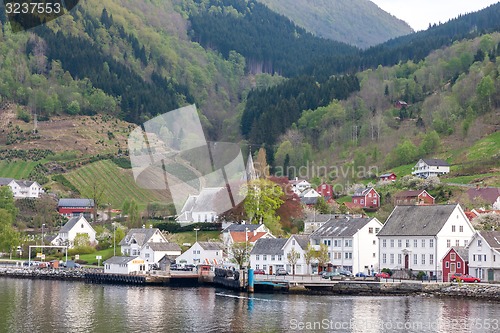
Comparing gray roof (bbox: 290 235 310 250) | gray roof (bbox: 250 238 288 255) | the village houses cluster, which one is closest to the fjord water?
the village houses cluster

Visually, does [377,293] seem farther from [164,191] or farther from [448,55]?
[448,55]

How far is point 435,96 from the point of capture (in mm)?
167375

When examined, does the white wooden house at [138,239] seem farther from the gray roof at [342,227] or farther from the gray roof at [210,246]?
the gray roof at [342,227]

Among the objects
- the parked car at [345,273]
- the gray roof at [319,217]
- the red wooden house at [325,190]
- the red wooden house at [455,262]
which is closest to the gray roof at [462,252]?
the red wooden house at [455,262]

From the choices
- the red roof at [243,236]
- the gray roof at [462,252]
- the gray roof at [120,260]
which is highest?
the red roof at [243,236]

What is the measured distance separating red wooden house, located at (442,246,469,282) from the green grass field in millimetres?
96018

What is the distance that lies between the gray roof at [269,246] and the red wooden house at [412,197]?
973 inches

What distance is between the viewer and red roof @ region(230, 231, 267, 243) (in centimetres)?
9219

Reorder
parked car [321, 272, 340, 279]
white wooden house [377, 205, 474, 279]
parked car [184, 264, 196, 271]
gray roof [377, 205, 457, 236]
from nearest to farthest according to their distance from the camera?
white wooden house [377, 205, 474, 279] → gray roof [377, 205, 457, 236] → parked car [321, 272, 340, 279] → parked car [184, 264, 196, 271]

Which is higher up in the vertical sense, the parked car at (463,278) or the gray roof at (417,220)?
the gray roof at (417,220)

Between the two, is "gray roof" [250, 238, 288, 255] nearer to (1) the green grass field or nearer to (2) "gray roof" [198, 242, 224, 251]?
(2) "gray roof" [198, 242, 224, 251]

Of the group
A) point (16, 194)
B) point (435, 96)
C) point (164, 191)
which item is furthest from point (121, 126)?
point (435, 96)

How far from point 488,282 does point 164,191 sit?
95.6m

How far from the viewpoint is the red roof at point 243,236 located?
92.2m
